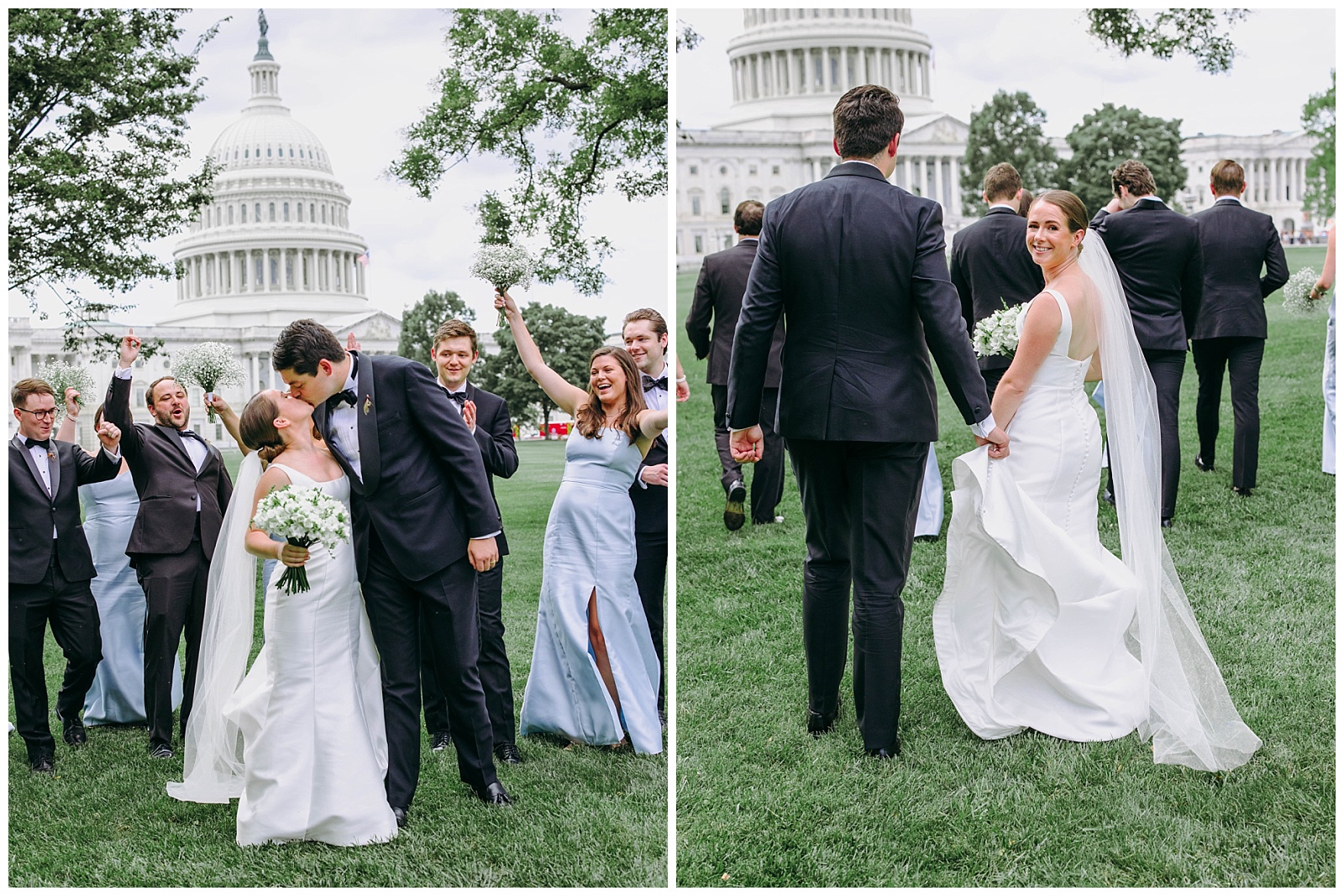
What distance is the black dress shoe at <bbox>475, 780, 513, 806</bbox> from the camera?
5.24m

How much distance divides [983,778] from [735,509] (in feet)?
15.1

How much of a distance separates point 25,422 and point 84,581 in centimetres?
95

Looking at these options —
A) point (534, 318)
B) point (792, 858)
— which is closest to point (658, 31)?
point (534, 318)

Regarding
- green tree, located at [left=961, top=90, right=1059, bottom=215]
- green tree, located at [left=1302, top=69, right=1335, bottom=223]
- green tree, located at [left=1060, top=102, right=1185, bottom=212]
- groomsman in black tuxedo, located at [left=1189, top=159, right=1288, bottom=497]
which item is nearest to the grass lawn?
groomsman in black tuxedo, located at [left=1189, top=159, right=1288, bottom=497]

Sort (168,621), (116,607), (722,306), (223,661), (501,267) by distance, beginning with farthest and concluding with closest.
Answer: (722,306)
(116,607)
(168,621)
(501,267)
(223,661)

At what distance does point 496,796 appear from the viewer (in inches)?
207

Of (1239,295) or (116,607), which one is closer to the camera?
(116,607)

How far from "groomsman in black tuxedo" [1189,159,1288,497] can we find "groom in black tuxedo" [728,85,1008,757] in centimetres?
535

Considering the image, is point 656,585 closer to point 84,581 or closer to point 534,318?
point 84,581

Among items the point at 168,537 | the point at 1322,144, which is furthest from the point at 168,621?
the point at 1322,144

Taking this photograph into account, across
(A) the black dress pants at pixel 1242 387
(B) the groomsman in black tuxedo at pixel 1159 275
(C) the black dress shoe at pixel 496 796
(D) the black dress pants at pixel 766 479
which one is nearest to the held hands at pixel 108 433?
(C) the black dress shoe at pixel 496 796

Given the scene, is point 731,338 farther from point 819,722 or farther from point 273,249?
point 273,249

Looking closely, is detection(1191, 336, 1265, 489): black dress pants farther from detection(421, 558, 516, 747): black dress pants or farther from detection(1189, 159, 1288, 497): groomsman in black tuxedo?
detection(421, 558, 516, 747): black dress pants

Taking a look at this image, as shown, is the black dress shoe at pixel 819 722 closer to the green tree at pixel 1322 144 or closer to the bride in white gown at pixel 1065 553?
the bride in white gown at pixel 1065 553
